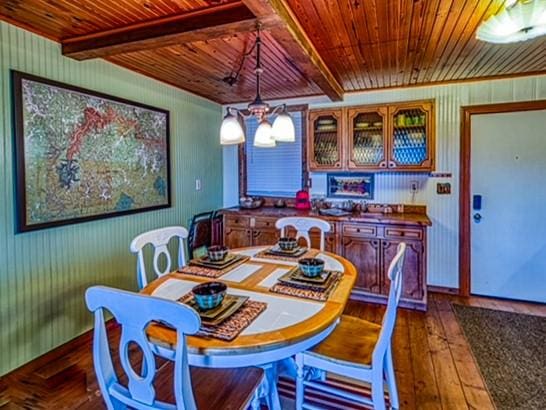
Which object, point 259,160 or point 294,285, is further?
point 259,160

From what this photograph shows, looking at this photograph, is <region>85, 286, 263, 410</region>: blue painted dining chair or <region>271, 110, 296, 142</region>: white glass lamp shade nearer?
<region>85, 286, 263, 410</region>: blue painted dining chair

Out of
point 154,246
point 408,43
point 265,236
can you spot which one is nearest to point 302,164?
point 265,236

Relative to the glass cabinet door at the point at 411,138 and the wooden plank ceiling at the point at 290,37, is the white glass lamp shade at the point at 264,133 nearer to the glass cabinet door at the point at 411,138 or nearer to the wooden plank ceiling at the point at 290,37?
the wooden plank ceiling at the point at 290,37

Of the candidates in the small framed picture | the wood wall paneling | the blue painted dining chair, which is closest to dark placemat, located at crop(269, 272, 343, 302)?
the blue painted dining chair

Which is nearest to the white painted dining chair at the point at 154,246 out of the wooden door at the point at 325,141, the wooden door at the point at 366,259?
the wooden door at the point at 366,259

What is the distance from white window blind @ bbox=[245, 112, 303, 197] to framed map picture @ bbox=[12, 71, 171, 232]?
1441 mm

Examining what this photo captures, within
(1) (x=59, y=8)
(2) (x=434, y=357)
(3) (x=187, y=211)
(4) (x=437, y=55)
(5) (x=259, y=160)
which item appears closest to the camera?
(1) (x=59, y=8)

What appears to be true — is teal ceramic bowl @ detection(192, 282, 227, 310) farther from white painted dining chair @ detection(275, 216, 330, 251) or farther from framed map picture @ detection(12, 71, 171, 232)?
framed map picture @ detection(12, 71, 171, 232)

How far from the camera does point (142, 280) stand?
2141 mm

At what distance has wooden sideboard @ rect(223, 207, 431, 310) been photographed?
3.37 meters

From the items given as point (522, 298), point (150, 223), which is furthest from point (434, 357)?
point (150, 223)

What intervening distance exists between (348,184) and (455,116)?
1.41 meters

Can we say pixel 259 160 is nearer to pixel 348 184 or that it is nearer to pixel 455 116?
pixel 348 184

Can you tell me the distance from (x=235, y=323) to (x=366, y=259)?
2.50m
